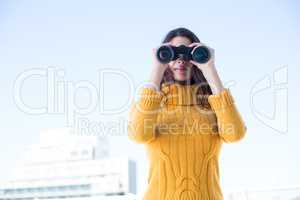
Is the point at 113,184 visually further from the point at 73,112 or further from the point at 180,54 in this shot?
the point at 180,54

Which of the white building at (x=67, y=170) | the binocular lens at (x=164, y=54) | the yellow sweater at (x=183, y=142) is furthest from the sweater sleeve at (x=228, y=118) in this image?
the white building at (x=67, y=170)

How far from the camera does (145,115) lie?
0.72 meters

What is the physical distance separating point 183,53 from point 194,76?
6 centimetres

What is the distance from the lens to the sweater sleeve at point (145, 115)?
0.71 meters

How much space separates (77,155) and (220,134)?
640 inches

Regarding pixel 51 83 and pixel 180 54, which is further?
pixel 51 83

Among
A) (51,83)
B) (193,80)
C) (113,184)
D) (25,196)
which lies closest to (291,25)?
(51,83)

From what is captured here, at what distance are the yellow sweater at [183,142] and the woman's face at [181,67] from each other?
80mm

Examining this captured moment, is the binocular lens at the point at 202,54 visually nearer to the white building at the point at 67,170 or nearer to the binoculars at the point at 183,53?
the binoculars at the point at 183,53

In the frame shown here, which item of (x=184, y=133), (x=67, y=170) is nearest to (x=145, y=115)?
(x=184, y=133)

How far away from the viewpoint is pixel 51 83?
197cm

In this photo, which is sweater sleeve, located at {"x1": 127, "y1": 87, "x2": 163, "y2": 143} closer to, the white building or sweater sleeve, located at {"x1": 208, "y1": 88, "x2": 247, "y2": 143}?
sweater sleeve, located at {"x1": 208, "y1": 88, "x2": 247, "y2": 143}

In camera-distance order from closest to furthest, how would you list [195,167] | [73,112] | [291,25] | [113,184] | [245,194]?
1. [195,167]
2. [245,194]
3. [73,112]
4. [291,25]
5. [113,184]

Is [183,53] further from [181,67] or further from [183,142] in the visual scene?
[183,142]
